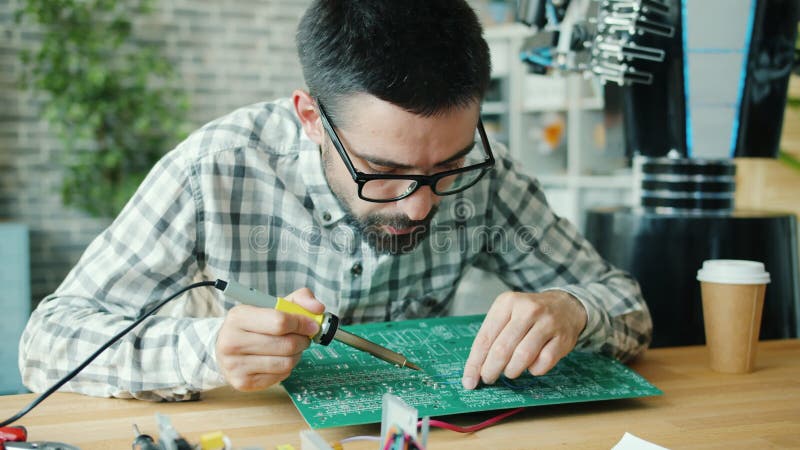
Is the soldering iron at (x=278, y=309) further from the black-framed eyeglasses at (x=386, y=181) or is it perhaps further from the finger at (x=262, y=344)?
the black-framed eyeglasses at (x=386, y=181)

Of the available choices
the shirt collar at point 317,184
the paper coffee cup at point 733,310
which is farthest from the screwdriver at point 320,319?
the paper coffee cup at point 733,310

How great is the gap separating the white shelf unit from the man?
3.04 meters

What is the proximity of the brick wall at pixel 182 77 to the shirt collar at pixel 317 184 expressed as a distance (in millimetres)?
2981

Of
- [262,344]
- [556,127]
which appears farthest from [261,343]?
[556,127]

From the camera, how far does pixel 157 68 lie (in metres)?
3.71

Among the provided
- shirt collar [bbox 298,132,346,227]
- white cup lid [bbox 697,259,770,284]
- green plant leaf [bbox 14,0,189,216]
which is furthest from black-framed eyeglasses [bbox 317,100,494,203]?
green plant leaf [bbox 14,0,189,216]

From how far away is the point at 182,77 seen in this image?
13.1ft

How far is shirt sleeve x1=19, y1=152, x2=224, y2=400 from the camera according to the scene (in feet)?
3.12

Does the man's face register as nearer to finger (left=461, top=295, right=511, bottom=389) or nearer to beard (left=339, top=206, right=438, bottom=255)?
beard (left=339, top=206, right=438, bottom=255)

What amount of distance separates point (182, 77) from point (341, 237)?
3.09 m

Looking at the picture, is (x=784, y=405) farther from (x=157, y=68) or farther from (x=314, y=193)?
(x=157, y=68)

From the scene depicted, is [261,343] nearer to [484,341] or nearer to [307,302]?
[307,302]

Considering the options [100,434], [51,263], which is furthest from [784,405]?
[51,263]

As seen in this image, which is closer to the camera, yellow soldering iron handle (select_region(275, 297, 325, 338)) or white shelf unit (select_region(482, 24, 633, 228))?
Result: yellow soldering iron handle (select_region(275, 297, 325, 338))
